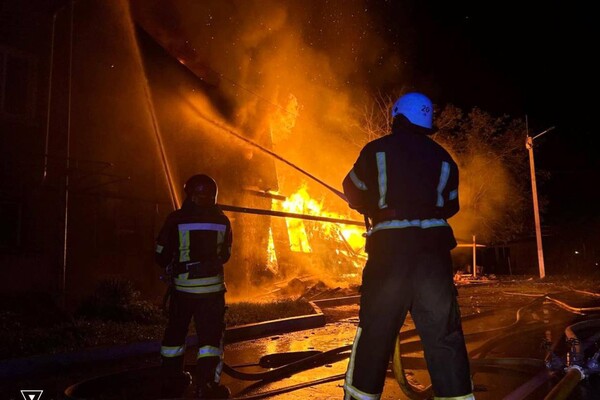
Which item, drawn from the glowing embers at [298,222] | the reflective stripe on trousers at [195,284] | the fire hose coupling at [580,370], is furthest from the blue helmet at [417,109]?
the glowing embers at [298,222]

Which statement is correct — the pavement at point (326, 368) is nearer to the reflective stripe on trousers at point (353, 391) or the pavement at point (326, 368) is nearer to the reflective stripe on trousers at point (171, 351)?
the reflective stripe on trousers at point (171, 351)

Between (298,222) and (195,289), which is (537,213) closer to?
(298,222)

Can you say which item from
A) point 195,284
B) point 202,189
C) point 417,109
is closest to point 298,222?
point 202,189

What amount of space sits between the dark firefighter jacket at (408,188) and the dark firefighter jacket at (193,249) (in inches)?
61.5

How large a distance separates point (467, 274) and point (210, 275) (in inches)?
951

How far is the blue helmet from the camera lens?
10.1ft

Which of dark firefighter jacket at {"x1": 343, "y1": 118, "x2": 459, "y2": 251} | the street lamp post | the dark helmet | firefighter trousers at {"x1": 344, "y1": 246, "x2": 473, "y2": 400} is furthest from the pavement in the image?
the street lamp post

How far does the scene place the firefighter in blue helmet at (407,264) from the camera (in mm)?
2592

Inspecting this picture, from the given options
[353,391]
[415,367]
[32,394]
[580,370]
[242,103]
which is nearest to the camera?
[353,391]

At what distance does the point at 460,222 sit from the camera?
26.6 m

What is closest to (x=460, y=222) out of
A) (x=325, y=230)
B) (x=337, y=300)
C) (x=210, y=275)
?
(x=325, y=230)

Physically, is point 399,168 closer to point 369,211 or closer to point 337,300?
point 369,211

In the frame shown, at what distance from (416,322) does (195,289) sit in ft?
6.54

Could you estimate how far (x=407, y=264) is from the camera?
266cm
